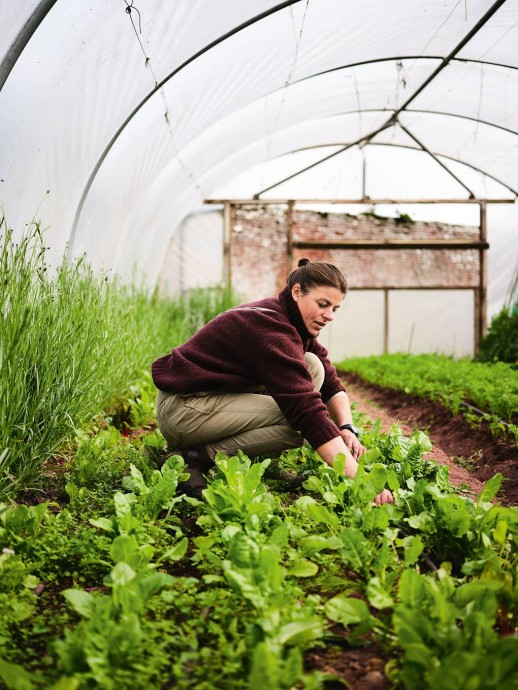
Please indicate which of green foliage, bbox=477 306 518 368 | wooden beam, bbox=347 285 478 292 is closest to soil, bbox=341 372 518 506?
green foliage, bbox=477 306 518 368

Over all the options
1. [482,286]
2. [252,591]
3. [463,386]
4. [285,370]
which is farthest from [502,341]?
[252,591]

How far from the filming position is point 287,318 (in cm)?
269

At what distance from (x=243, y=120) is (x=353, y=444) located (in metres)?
5.41

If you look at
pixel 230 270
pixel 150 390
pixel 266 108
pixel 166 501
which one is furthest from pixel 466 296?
pixel 166 501

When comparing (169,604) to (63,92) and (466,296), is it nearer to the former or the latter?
(63,92)

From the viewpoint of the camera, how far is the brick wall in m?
10.5

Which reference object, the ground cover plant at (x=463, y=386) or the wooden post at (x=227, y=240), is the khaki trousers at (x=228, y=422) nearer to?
the ground cover plant at (x=463, y=386)

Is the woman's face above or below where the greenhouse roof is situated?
below

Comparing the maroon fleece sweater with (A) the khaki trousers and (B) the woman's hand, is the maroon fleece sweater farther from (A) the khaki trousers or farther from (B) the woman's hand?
(B) the woman's hand

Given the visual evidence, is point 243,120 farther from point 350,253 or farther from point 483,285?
point 483,285

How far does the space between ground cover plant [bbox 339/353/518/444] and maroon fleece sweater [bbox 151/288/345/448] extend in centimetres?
183

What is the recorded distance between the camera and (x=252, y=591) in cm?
150

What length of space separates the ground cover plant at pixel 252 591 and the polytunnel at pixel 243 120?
144 cm

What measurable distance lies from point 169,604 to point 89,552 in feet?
1.22
